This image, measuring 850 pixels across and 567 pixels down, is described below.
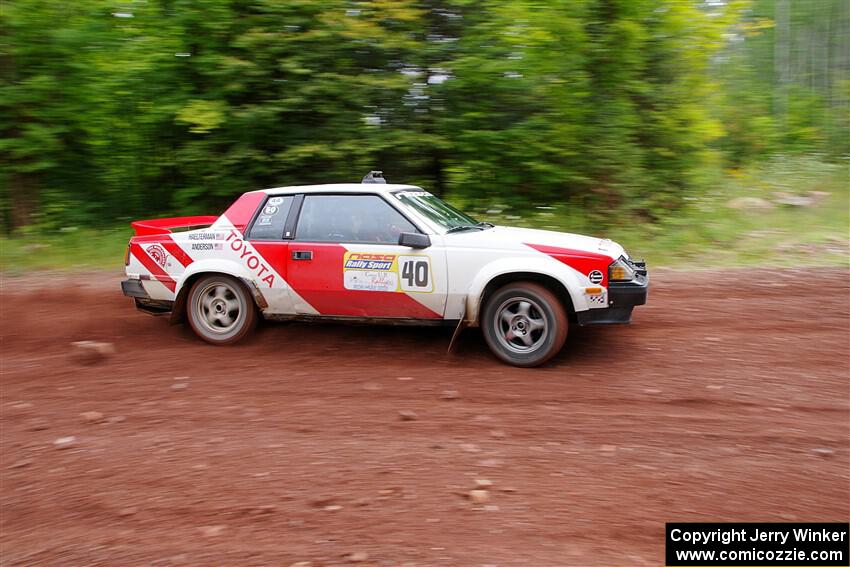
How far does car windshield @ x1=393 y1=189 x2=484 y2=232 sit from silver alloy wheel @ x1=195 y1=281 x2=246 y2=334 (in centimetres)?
194

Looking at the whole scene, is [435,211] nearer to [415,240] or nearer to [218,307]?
[415,240]

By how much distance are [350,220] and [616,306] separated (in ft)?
8.21

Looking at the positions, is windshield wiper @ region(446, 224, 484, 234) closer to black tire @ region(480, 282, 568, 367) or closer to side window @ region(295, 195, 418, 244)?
side window @ region(295, 195, 418, 244)

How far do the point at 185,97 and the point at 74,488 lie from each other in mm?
8972

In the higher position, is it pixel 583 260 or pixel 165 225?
pixel 165 225

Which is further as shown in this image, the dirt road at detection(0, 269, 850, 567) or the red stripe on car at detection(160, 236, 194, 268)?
the red stripe on car at detection(160, 236, 194, 268)

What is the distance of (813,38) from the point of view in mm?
24828

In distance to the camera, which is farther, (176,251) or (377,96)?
(377,96)

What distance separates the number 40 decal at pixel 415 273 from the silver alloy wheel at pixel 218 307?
178 cm

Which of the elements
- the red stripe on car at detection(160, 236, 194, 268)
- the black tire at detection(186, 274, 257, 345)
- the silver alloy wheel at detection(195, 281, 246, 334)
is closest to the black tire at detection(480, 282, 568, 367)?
the black tire at detection(186, 274, 257, 345)

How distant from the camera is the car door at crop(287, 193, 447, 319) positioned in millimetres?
6258

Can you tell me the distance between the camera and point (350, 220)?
6602mm

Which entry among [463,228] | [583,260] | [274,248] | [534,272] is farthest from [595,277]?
[274,248]

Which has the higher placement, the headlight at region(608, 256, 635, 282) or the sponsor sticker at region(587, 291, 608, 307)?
the headlight at region(608, 256, 635, 282)
